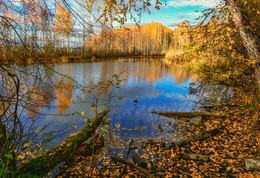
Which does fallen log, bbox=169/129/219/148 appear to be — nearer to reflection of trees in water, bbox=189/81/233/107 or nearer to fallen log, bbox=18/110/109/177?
fallen log, bbox=18/110/109/177

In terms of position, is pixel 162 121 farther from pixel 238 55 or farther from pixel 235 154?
pixel 238 55

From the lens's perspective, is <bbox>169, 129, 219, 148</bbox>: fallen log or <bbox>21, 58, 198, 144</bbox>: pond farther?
<bbox>21, 58, 198, 144</bbox>: pond

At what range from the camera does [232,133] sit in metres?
5.71

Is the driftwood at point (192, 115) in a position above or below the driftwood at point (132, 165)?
above

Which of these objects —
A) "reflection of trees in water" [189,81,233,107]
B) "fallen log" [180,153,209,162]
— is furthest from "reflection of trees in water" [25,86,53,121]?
"reflection of trees in water" [189,81,233,107]

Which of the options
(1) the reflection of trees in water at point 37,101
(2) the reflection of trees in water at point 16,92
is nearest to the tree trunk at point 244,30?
(2) the reflection of trees in water at point 16,92

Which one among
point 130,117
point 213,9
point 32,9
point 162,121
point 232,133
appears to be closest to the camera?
point 32,9

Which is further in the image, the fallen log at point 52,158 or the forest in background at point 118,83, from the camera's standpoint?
the fallen log at point 52,158

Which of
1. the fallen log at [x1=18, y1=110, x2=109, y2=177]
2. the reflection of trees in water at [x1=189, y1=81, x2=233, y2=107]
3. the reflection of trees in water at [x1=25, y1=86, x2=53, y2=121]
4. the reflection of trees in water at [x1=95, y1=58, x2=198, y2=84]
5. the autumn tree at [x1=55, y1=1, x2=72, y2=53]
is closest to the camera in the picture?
the autumn tree at [x1=55, y1=1, x2=72, y2=53]

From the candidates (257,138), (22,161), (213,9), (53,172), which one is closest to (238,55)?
(213,9)

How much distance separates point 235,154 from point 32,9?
5.74 m

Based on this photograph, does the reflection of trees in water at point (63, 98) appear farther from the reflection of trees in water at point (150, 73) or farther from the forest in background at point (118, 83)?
the reflection of trees in water at point (150, 73)

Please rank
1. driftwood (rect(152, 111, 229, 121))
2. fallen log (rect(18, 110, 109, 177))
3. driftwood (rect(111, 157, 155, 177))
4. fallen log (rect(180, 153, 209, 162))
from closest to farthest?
1. fallen log (rect(18, 110, 109, 177))
2. driftwood (rect(111, 157, 155, 177))
3. fallen log (rect(180, 153, 209, 162))
4. driftwood (rect(152, 111, 229, 121))

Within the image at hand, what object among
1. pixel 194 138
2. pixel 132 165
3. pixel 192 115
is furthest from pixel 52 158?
pixel 192 115
